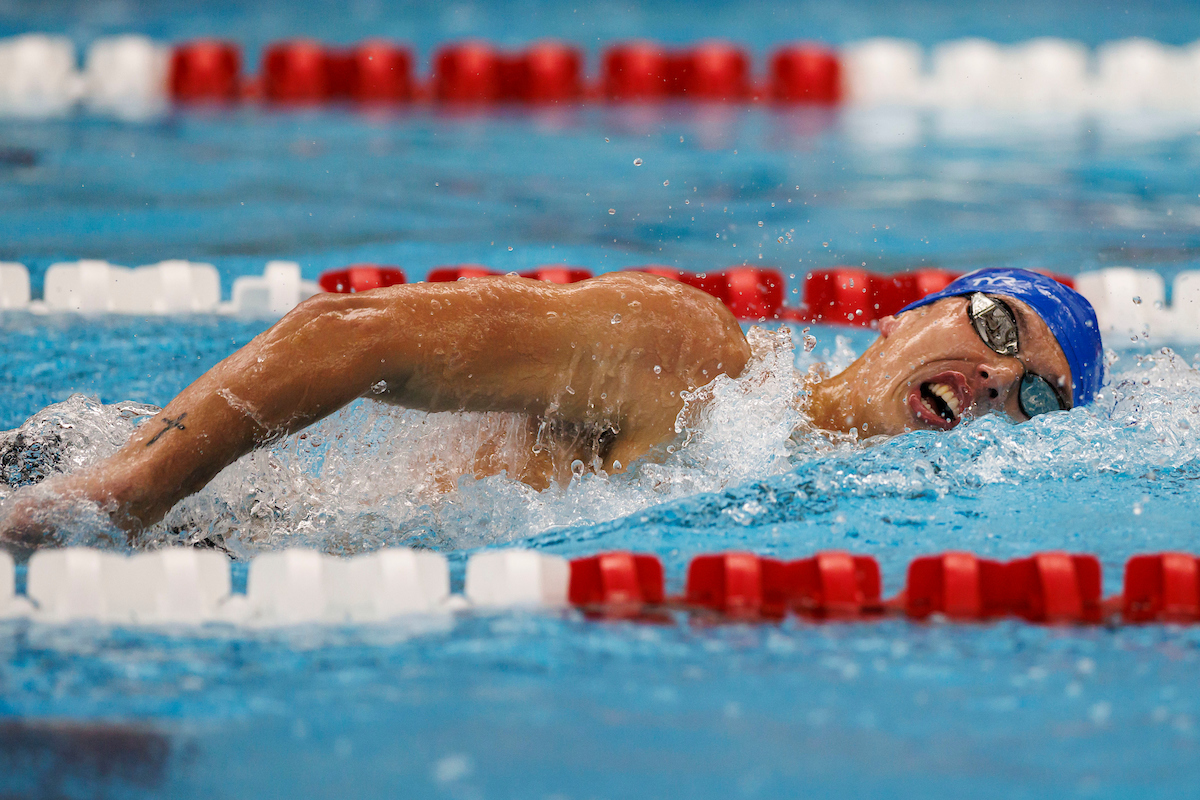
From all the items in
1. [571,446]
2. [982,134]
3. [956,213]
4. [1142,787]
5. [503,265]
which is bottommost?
[1142,787]

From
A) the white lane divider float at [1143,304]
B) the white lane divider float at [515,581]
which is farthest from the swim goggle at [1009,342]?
the white lane divider float at [1143,304]

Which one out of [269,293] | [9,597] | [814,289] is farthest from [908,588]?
[269,293]

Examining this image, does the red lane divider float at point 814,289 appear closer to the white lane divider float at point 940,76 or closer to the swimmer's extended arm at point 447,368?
the swimmer's extended arm at point 447,368

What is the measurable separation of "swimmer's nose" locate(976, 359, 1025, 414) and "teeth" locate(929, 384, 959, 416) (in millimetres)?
38

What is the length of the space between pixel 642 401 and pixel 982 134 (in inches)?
196

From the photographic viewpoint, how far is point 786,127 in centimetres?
652

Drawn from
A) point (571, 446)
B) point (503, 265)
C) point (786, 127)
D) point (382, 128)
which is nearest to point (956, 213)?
point (786, 127)

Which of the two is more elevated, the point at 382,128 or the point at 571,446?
the point at 382,128

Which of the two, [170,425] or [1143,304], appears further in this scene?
[1143,304]

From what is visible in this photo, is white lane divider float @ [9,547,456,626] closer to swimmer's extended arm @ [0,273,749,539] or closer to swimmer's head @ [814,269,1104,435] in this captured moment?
swimmer's extended arm @ [0,273,749,539]

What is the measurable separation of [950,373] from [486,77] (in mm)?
4977

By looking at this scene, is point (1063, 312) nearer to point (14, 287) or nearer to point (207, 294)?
point (207, 294)

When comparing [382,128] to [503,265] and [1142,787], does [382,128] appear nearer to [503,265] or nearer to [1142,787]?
[503,265]

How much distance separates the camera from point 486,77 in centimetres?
684
